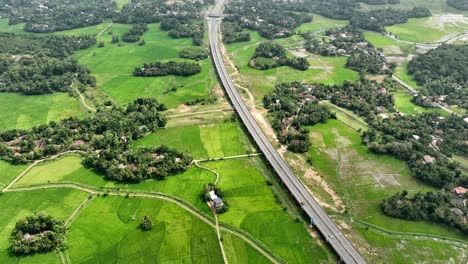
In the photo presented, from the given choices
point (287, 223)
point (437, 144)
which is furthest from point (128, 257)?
point (437, 144)

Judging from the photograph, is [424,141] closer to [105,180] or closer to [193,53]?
[105,180]

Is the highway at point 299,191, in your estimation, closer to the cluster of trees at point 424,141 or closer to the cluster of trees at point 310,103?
the cluster of trees at point 310,103

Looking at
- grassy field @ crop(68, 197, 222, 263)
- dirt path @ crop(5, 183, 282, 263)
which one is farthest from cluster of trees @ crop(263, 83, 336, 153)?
grassy field @ crop(68, 197, 222, 263)

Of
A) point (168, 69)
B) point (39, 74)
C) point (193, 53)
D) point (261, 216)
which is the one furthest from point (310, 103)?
point (39, 74)

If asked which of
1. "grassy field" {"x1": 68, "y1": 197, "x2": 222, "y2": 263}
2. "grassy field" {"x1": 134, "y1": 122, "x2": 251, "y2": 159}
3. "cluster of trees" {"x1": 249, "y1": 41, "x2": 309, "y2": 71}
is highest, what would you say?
"cluster of trees" {"x1": 249, "y1": 41, "x2": 309, "y2": 71}

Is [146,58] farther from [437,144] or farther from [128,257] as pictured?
[437,144]

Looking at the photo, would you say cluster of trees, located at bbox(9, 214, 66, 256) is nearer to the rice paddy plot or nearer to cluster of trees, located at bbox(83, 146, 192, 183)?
the rice paddy plot
